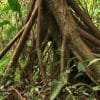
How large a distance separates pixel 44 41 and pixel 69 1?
476mm

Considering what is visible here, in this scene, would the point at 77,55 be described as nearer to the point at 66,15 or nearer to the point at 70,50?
the point at 70,50

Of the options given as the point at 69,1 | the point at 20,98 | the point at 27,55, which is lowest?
the point at 20,98

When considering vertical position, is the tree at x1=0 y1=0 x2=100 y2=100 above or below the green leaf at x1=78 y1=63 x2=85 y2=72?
above

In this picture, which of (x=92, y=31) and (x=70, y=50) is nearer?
(x=70, y=50)

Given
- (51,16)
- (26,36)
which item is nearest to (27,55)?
(26,36)

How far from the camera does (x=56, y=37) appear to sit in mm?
3359

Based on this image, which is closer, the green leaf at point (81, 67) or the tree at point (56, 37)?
the green leaf at point (81, 67)

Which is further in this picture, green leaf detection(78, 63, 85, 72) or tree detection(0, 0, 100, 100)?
tree detection(0, 0, 100, 100)

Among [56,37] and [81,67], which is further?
[56,37]

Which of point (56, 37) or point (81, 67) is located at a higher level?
point (56, 37)

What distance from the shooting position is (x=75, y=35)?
10.0 ft

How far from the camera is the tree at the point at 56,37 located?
3.02 metres

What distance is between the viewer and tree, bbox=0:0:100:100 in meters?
3.02

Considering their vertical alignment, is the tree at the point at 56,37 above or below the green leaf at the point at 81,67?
above
